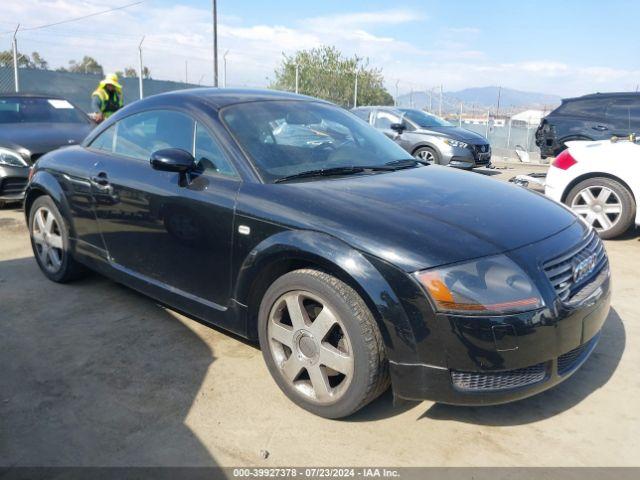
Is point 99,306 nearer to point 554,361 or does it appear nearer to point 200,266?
point 200,266

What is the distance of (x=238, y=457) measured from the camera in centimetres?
236

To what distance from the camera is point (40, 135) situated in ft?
23.2

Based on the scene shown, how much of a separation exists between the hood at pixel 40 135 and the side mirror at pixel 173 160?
4560 mm

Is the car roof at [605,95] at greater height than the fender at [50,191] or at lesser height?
greater

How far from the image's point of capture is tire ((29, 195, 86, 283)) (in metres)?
4.24

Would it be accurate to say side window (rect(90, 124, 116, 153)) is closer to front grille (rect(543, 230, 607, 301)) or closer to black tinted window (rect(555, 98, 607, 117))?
front grille (rect(543, 230, 607, 301))

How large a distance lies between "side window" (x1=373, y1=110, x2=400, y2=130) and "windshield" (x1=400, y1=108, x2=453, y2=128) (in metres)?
0.29

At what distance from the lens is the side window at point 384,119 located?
11797 millimetres

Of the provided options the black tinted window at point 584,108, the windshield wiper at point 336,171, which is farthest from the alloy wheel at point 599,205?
the black tinted window at point 584,108

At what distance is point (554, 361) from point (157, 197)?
231 cm

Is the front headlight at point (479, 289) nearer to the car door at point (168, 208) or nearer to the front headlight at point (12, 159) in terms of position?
the car door at point (168, 208)

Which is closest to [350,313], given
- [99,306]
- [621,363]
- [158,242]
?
[158,242]

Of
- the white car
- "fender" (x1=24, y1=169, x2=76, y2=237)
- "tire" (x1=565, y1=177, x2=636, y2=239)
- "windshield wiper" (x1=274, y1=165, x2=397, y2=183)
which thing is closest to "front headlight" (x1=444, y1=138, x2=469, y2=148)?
the white car

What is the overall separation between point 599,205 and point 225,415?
16.5ft
